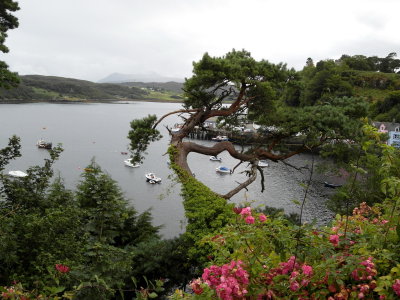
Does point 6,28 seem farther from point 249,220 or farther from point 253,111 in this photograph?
point 249,220

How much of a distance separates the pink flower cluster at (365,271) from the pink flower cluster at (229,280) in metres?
0.77

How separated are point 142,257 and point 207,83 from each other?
541cm

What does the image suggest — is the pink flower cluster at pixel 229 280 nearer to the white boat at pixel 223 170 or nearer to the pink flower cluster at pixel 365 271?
the pink flower cluster at pixel 365 271

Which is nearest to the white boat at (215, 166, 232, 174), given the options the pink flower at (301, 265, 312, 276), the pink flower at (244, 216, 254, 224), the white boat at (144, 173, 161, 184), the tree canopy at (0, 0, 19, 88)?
the white boat at (144, 173, 161, 184)

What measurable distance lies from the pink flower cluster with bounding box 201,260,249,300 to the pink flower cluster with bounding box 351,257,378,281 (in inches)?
30.5

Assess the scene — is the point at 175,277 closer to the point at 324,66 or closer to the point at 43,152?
the point at 43,152

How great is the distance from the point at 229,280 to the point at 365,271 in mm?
968

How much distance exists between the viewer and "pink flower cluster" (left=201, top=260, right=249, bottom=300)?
92.7 inches

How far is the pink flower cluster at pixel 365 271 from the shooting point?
7.48 feet

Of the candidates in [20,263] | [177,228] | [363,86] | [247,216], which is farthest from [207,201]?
[363,86]

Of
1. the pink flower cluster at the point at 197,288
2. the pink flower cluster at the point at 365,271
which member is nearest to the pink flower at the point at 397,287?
the pink flower cluster at the point at 365,271

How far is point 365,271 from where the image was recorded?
2.37m

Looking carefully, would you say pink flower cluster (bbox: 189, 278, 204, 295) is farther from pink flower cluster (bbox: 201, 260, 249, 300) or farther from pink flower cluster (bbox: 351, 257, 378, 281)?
pink flower cluster (bbox: 351, 257, 378, 281)

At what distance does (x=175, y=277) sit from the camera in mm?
8250
